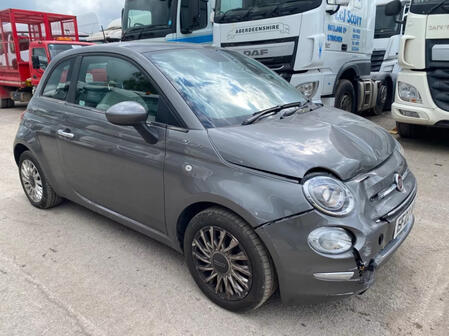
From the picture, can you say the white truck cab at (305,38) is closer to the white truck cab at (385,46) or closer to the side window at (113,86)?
the white truck cab at (385,46)

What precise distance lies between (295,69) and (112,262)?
4186mm

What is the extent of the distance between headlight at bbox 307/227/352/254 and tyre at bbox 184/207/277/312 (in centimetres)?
30

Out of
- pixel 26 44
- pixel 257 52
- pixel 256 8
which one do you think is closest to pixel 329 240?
pixel 257 52

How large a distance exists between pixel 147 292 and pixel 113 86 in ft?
5.35

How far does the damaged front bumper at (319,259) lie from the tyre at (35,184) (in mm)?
2715

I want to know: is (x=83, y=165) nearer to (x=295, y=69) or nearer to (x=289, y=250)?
(x=289, y=250)

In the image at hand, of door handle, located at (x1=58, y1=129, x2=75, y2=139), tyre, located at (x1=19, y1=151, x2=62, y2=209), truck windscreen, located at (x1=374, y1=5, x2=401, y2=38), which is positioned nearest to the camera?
door handle, located at (x1=58, y1=129, x2=75, y2=139)

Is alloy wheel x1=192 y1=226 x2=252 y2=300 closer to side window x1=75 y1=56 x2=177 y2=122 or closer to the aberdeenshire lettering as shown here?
side window x1=75 y1=56 x2=177 y2=122

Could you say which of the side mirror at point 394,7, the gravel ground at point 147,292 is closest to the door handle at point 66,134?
the gravel ground at point 147,292

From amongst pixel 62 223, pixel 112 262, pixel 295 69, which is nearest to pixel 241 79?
pixel 112 262

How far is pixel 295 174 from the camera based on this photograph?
2.02 m

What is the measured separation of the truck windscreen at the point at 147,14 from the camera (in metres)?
7.73

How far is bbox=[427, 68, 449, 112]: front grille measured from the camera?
17.4 feet

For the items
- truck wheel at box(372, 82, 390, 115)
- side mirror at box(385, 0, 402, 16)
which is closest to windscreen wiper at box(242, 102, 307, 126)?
side mirror at box(385, 0, 402, 16)
